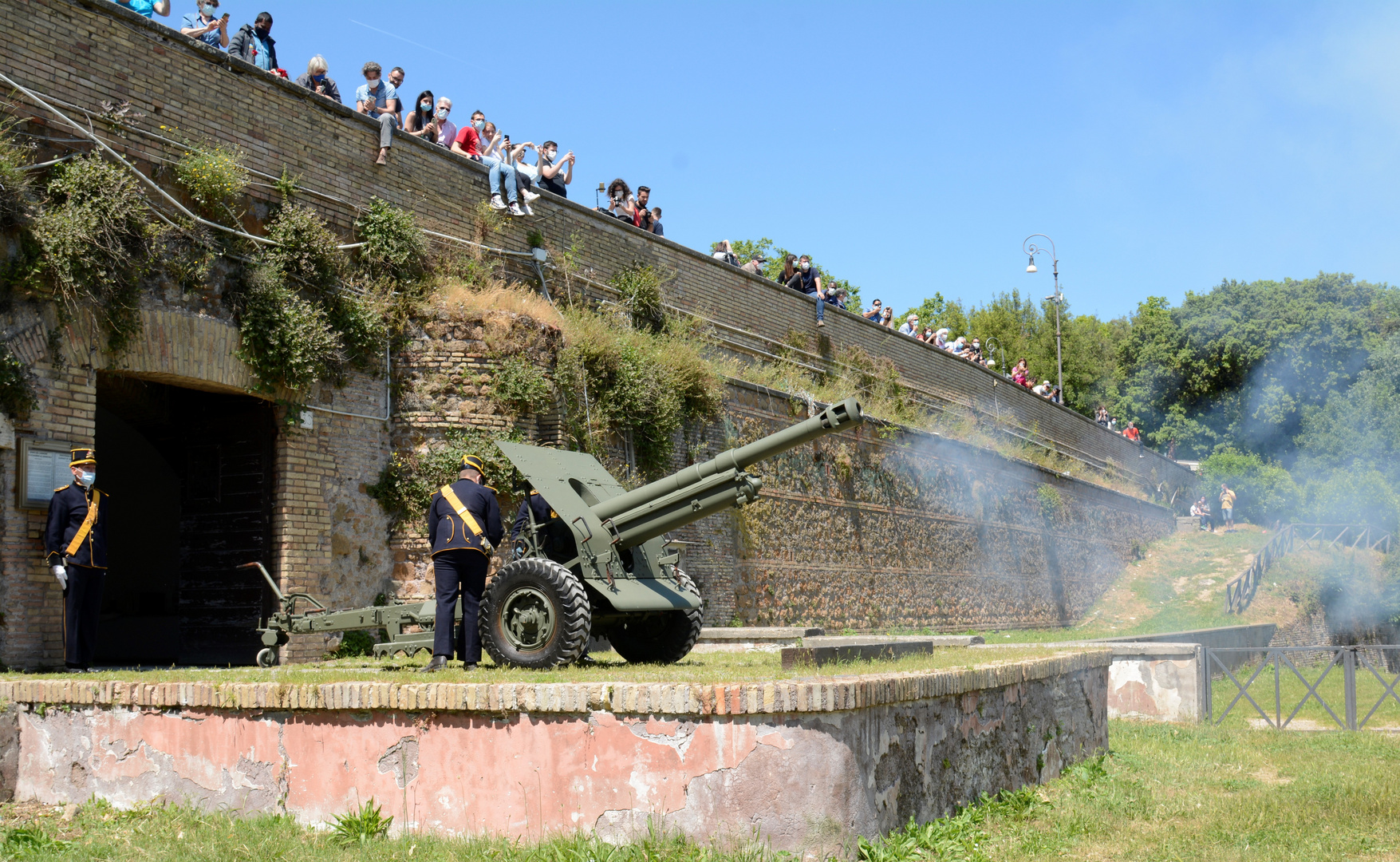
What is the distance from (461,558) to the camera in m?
8.62

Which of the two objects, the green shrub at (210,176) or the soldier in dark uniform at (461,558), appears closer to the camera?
the soldier in dark uniform at (461,558)

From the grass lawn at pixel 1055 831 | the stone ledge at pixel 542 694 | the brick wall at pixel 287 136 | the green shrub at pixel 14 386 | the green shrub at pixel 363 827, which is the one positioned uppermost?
the brick wall at pixel 287 136

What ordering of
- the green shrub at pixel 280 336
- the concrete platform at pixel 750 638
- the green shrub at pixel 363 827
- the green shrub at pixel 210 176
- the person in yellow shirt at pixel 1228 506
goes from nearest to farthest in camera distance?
the green shrub at pixel 363 827
the green shrub at pixel 210 176
the green shrub at pixel 280 336
the concrete platform at pixel 750 638
the person in yellow shirt at pixel 1228 506

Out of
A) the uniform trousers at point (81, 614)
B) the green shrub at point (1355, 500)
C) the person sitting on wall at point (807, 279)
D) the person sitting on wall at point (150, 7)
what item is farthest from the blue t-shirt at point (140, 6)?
the green shrub at point (1355, 500)

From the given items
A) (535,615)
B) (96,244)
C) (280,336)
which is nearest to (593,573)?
(535,615)

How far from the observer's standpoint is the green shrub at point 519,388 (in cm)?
1295

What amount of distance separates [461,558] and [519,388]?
4.58 m

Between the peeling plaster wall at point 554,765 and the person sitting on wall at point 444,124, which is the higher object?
the person sitting on wall at point 444,124

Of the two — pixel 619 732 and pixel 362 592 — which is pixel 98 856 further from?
pixel 362 592

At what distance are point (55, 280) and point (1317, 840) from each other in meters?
10.3

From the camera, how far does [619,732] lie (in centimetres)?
Answer: 599

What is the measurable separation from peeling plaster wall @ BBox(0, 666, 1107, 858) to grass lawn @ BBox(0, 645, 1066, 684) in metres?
0.34

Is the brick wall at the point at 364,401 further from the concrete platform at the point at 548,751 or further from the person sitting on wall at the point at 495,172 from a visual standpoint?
the concrete platform at the point at 548,751

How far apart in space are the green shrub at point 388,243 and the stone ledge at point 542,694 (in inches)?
256
